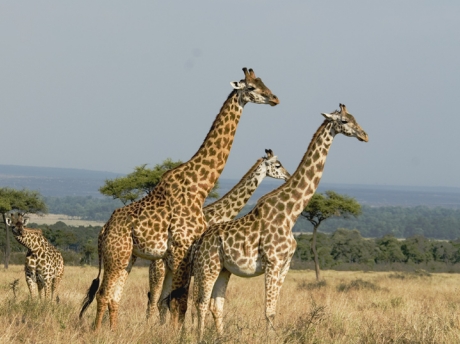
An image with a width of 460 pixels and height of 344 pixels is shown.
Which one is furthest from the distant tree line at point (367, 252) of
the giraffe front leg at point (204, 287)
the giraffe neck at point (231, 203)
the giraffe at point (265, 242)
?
the giraffe front leg at point (204, 287)

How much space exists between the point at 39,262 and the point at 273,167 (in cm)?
483

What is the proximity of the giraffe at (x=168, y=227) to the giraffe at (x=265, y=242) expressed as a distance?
0.19 metres

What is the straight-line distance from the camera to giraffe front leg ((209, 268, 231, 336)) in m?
7.70

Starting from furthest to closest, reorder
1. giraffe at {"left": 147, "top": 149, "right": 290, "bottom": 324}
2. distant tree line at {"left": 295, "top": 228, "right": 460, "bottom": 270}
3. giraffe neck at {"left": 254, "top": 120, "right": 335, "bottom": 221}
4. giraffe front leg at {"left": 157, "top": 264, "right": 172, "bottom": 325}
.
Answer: distant tree line at {"left": 295, "top": 228, "right": 460, "bottom": 270}, giraffe at {"left": 147, "top": 149, "right": 290, "bottom": 324}, giraffe front leg at {"left": 157, "top": 264, "right": 172, "bottom": 325}, giraffe neck at {"left": 254, "top": 120, "right": 335, "bottom": 221}

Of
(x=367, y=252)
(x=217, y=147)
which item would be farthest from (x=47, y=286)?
(x=367, y=252)

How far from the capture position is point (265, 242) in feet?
24.4

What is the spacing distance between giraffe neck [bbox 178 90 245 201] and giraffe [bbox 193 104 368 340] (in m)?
0.60

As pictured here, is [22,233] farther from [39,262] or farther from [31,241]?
[39,262]

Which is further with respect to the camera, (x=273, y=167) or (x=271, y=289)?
(x=273, y=167)

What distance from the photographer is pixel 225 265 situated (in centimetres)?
754

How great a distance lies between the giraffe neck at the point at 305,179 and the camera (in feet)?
25.3

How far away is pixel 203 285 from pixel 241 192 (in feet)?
6.04

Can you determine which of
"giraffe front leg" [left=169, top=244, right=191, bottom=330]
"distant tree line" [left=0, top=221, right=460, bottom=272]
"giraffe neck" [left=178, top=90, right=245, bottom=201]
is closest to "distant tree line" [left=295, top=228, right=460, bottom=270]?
"distant tree line" [left=0, top=221, right=460, bottom=272]

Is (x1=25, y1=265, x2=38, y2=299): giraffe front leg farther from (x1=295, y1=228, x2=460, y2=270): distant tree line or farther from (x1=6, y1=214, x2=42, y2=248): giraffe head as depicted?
(x1=295, y1=228, x2=460, y2=270): distant tree line
